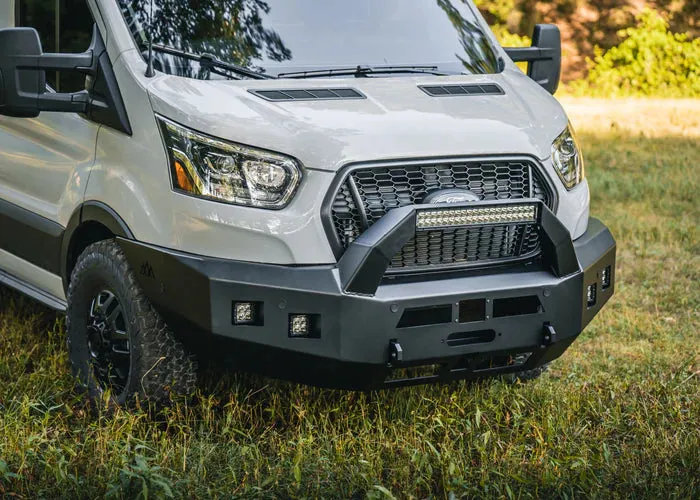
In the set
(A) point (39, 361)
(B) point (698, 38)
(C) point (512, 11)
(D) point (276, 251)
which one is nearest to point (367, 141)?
(D) point (276, 251)

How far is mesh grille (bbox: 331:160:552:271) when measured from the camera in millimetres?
4016

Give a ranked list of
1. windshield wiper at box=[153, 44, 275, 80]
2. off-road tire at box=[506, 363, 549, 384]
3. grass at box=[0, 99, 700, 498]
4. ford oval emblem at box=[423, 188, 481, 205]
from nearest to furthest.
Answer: grass at box=[0, 99, 700, 498] → ford oval emblem at box=[423, 188, 481, 205] → windshield wiper at box=[153, 44, 275, 80] → off-road tire at box=[506, 363, 549, 384]

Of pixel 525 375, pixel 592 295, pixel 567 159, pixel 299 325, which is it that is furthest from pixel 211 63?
pixel 525 375

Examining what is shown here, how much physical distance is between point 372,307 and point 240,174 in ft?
2.22

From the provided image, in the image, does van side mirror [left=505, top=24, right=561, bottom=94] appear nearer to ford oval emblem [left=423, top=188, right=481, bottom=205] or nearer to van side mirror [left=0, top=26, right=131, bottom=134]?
ford oval emblem [left=423, top=188, right=481, bottom=205]

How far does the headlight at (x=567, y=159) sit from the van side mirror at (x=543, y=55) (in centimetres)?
81

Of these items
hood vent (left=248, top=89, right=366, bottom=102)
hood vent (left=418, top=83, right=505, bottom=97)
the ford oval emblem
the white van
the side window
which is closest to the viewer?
the white van

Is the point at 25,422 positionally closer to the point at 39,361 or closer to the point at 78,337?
the point at 78,337

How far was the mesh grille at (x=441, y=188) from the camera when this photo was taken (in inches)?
158

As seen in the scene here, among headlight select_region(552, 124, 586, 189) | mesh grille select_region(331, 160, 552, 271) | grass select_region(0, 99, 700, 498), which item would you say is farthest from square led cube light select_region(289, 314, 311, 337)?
headlight select_region(552, 124, 586, 189)

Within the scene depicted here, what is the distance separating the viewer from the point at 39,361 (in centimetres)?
528

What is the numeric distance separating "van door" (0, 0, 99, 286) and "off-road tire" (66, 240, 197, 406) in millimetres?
337

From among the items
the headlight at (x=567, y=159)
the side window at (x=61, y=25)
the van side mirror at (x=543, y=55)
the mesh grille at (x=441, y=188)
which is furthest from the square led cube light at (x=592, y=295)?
the side window at (x=61, y=25)

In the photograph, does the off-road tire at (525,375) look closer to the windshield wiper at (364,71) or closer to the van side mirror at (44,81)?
the windshield wiper at (364,71)
